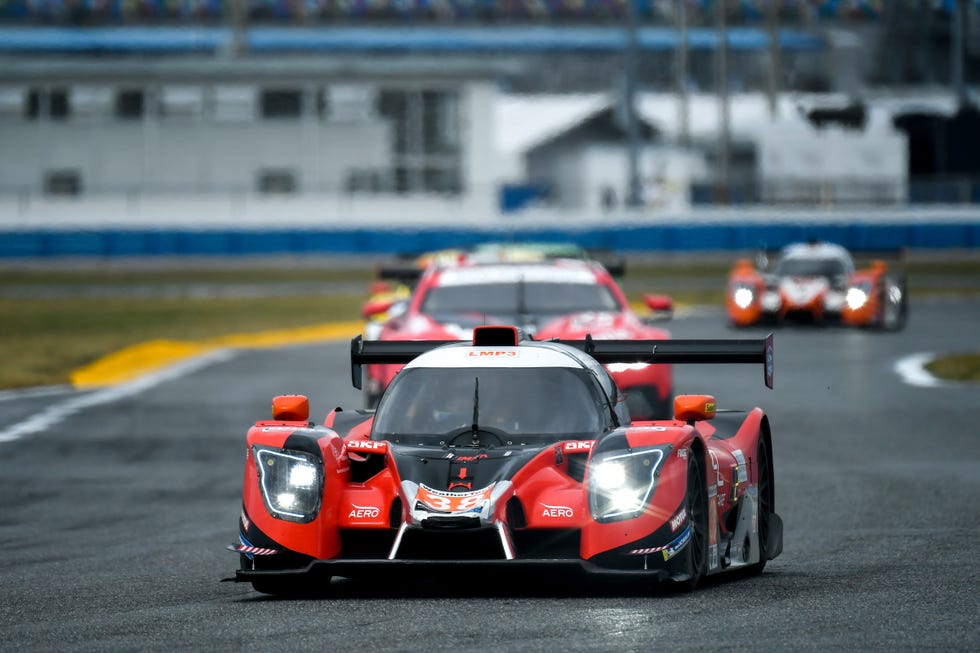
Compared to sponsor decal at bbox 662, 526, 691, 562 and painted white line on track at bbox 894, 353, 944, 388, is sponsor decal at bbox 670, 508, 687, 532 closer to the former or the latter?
sponsor decal at bbox 662, 526, 691, 562

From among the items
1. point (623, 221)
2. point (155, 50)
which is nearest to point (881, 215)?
point (623, 221)

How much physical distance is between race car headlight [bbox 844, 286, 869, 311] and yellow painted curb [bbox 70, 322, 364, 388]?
24.9ft

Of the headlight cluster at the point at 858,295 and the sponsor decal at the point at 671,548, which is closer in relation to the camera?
the sponsor decal at the point at 671,548

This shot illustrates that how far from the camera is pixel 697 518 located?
8875mm

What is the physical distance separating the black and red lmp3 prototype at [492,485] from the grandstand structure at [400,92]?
47.4 meters

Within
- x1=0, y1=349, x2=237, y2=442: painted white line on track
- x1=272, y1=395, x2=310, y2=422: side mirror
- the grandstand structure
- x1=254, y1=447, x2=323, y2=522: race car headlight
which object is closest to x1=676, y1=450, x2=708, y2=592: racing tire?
x1=254, y1=447, x2=323, y2=522: race car headlight

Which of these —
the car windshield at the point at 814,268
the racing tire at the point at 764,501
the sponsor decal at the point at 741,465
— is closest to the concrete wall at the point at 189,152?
the car windshield at the point at 814,268

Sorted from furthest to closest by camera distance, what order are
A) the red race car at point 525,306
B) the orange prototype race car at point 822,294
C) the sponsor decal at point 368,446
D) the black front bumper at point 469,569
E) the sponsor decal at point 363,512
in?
the orange prototype race car at point 822,294, the red race car at point 525,306, the sponsor decal at point 368,446, the sponsor decal at point 363,512, the black front bumper at point 469,569

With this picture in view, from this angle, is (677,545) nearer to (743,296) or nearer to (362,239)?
(743,296)

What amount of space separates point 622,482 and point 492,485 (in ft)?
1.76

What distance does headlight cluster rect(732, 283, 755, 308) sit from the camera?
97.3 feet

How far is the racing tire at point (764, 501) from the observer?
32.5 ft

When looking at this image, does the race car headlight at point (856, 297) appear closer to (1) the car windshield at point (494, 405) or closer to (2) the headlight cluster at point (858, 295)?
(2) the headlight cluster at point (858, 295)

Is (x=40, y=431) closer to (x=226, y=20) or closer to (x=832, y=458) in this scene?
(x=832, y=458)
